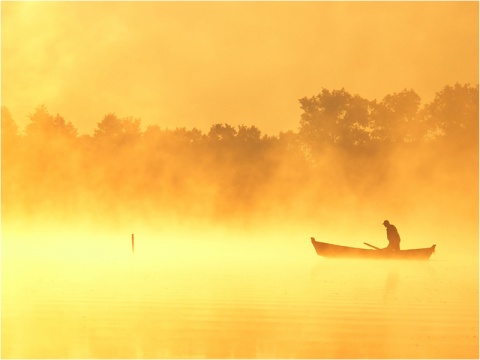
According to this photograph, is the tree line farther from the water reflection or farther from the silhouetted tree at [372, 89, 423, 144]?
the water reflection

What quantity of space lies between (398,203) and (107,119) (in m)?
23.8

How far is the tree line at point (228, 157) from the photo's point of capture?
79188 millimetres

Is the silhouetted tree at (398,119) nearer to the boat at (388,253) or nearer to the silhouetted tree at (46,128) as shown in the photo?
the silhouetted tree at (46,128)

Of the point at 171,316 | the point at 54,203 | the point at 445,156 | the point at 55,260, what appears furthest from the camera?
the point at 54,203

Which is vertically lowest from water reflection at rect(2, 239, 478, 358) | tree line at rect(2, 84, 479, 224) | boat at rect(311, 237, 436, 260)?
water reflection at rect(2, 239, 478, 358)

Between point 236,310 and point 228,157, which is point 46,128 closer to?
point 228,157

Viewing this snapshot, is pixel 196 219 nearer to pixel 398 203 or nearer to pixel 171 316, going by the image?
pixel 398 203

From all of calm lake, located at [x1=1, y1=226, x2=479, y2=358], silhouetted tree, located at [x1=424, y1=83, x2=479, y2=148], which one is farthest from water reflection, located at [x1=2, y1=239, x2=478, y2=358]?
silhouetted tree, located at [x1=424, y1=83, x2=479, y2=148]

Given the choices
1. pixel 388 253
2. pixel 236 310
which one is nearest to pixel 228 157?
pixel 388 253

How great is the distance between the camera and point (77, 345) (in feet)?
45.2

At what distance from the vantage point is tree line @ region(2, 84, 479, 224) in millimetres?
79188

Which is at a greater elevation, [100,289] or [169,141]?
[169,141]

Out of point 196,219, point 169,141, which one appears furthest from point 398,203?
point 169,141

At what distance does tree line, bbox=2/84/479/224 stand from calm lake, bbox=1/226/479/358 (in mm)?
47573
